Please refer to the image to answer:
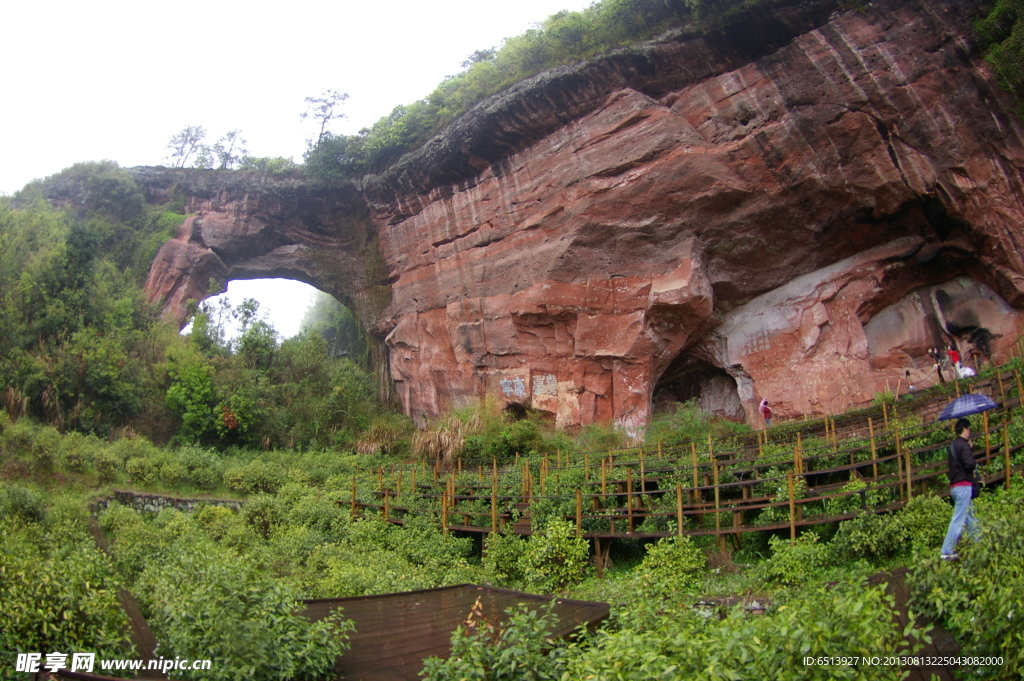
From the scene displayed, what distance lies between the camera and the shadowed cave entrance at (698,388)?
1927cm

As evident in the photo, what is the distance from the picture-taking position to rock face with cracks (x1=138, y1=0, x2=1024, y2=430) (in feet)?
48.0

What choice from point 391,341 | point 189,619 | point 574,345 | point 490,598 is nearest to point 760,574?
point 490,598

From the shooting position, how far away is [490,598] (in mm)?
6371

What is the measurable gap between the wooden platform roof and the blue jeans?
282 cm

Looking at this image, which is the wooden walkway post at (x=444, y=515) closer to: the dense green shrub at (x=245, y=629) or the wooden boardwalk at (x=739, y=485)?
the wooden boardwalk at (x=739, y=485)

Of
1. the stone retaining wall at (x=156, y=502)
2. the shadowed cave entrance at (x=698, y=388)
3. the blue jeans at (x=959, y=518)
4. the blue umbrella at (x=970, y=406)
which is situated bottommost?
the stone retaining wall at (x=156, y=502)

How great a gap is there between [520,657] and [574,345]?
14.6 metres

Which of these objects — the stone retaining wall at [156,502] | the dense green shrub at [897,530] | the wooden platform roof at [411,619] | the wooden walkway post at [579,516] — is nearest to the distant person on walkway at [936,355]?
the dense green shrub at [897,530]

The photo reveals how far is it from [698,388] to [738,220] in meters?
5.41

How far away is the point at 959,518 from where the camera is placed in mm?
5586

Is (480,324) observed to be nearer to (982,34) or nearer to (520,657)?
(982,34)

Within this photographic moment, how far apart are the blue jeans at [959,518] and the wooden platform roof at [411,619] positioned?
2.82 meters

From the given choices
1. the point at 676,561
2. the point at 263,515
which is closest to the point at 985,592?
the point at 676,561

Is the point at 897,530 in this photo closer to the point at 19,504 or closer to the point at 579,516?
the point at 579,516
